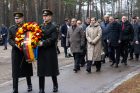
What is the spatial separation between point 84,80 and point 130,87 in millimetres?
2461

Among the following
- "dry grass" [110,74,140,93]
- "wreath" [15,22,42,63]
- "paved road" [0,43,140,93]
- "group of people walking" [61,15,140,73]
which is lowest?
"paved road" [0,43,140,93]

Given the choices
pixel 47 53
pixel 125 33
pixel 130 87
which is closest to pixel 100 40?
pixel 125 33

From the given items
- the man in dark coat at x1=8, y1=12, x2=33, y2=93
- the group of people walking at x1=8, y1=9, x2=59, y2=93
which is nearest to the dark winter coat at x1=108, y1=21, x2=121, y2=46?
the group of people walking at x1=8, y1=9, x2=59, y2=93

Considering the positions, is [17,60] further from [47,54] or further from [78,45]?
[78,45]

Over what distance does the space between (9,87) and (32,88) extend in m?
0.83

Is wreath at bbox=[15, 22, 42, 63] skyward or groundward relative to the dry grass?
skyward

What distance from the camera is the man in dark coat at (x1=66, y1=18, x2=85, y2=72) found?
1603 centimetres

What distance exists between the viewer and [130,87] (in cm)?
1166

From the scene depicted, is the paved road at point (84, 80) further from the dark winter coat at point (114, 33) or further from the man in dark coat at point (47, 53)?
the dark winter coat at point (114, 33)

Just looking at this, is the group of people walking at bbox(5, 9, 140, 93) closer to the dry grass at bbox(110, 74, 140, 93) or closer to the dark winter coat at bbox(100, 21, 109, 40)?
the dark winter coat at bbox(100, 21, 109, 40)

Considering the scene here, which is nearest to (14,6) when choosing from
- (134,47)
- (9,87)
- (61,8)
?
(61,8)

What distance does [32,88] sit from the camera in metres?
12.2

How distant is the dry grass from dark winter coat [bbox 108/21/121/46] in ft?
14.1

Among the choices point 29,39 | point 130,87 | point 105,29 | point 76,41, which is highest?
point 29,39
